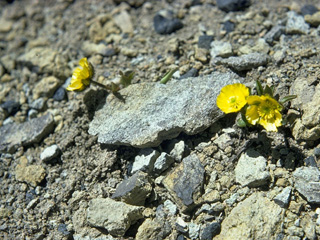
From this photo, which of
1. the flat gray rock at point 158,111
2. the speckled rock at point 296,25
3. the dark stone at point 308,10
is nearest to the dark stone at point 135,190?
the flat gray rock at point 158,111

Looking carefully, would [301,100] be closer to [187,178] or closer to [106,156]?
[187,178]

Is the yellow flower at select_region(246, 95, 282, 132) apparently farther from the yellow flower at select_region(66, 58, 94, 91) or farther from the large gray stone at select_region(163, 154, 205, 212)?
the yellow flower at select_region(66, 58, 94, 91)

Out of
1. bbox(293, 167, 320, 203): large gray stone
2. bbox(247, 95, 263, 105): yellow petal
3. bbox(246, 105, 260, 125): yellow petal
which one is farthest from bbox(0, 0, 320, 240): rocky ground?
bbox(247, 95, 263, 105): yellow petal

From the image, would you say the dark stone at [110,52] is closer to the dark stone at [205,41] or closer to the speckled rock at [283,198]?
the dark stone at [205,41]

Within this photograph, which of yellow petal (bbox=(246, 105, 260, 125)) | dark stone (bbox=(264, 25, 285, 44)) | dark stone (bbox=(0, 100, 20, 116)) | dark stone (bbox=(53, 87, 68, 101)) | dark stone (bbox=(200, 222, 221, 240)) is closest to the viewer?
dark stone (bbox=(200, 222, 221, 240))

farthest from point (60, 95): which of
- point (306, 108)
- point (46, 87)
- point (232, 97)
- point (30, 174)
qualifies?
point (306, 108)

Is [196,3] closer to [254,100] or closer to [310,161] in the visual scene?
[254,100]
